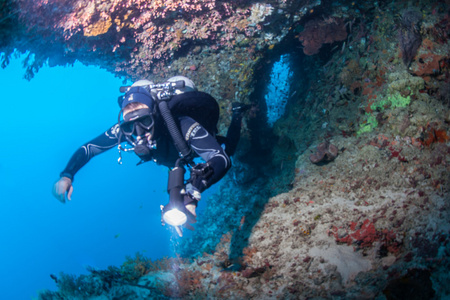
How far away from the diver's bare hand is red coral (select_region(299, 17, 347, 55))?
617 cm

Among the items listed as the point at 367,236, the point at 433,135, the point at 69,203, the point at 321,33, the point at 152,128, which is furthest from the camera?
the point at 69,203

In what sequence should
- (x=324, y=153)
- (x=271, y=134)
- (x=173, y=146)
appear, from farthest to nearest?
(x=271, y=134)
(x=324, y=153)
(x=173, y=146)

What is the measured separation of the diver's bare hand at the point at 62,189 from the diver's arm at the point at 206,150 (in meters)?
1.98

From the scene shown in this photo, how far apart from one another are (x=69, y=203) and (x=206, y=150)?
93450 millimetres

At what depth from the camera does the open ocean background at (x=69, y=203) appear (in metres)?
45.7

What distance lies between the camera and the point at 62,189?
3320mm

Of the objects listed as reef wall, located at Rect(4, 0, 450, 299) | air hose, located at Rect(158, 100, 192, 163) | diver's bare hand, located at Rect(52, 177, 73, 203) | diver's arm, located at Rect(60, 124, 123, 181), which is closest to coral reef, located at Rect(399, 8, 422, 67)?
reef wall, located at Rect(4, 0, 450, 299)

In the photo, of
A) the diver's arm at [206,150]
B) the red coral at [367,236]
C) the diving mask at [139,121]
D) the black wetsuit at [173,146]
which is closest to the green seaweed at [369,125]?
the red coral at [367,236]

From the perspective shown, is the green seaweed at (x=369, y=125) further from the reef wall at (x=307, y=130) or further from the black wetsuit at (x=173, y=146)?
the black wetsuit at (x=173, y=146)

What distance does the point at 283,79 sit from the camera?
27.7 feet

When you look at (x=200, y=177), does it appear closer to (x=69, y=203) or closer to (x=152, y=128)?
(x=152, y=128)

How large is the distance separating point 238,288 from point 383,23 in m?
6.35

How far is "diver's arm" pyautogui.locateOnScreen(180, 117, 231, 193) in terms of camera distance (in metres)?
2.60

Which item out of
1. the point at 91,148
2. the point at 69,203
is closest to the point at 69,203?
the point at 69,203
